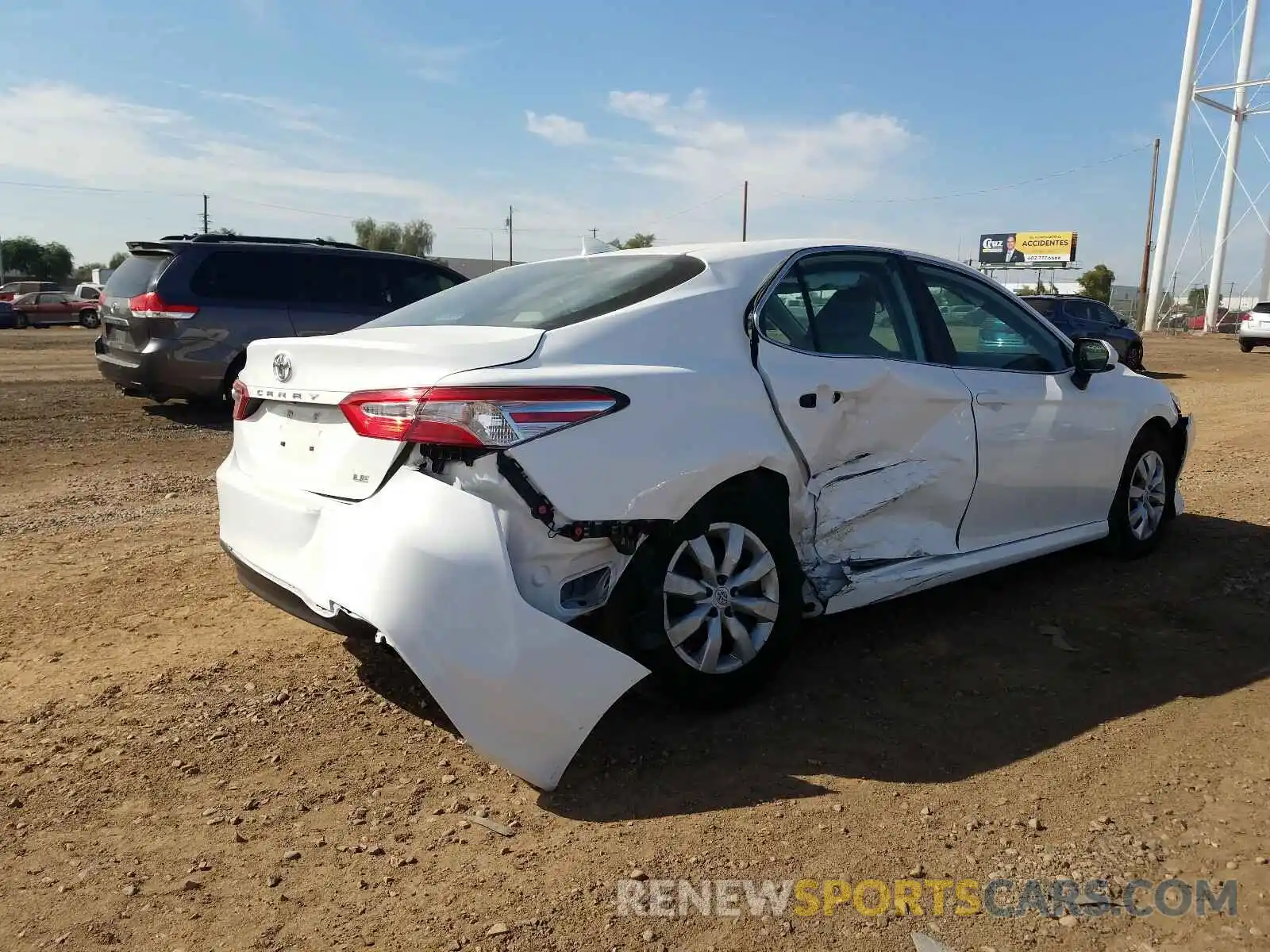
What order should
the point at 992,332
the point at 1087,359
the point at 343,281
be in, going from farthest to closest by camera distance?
the point at 343,281
the point at 1087,359
the point at 992,332

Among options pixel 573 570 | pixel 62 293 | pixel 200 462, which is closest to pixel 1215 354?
pixel 200 462

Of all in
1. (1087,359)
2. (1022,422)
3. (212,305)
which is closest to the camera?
(1022,422)

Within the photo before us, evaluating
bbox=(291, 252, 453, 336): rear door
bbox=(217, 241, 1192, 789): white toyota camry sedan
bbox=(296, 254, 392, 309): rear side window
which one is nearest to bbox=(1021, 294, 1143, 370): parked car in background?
bbox=(291, 252, 453, 336): rear door

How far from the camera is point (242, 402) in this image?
150 inches

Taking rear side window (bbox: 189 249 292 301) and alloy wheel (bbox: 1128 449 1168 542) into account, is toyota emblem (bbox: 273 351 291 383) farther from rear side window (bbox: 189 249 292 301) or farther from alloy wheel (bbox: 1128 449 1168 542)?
rear side window (bbox: 189 249 292 301)

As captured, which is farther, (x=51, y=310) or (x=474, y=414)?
(x=51, y=310)

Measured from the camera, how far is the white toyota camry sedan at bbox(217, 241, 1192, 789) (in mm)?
2873

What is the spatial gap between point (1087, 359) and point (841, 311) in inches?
67.3

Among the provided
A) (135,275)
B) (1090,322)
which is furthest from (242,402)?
(1090,322)

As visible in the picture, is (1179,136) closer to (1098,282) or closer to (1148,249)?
(1148,249)

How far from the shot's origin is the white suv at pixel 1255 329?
98.2ft

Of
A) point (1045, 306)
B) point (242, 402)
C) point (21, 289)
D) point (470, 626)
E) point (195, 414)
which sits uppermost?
point (21, 289)

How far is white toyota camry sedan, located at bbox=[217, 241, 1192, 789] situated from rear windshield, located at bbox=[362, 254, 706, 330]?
0.06ft

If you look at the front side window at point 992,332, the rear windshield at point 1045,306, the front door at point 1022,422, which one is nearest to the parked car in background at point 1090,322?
the rear windshield at point 1045,306
